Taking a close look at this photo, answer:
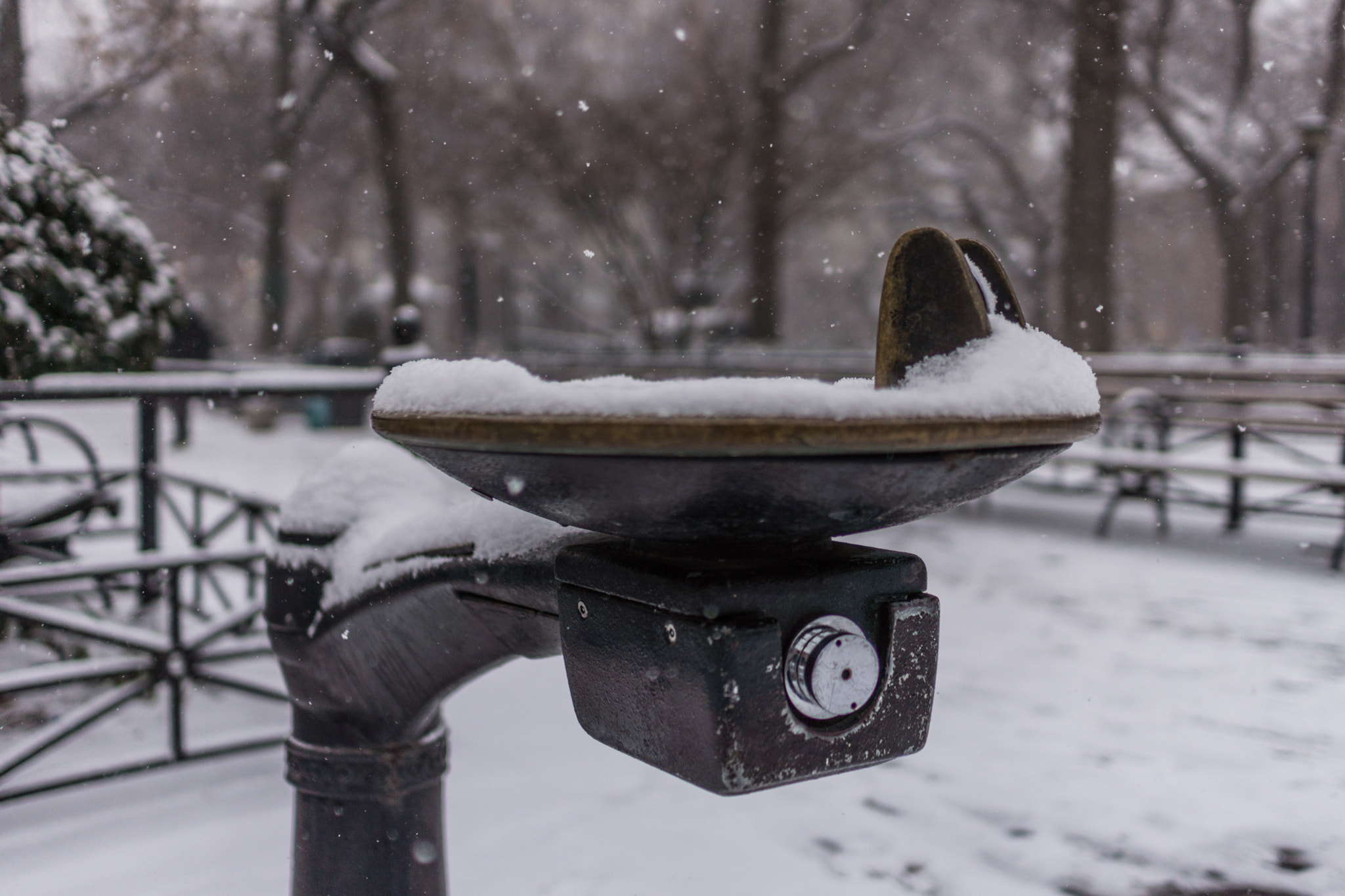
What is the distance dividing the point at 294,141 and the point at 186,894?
10420 millimetres

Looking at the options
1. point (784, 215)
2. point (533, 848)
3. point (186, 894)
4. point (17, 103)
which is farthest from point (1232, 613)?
point (784, 215)

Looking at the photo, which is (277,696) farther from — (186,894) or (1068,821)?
(1068,821)

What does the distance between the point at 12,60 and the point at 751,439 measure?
345 centimetres

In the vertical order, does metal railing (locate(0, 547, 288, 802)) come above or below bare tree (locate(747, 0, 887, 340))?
below

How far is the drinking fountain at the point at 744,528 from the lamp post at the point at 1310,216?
9302 millimetres

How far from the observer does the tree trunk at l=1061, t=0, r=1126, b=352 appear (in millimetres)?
8742

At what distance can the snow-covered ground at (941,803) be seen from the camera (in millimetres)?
2092

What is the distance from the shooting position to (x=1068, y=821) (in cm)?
240

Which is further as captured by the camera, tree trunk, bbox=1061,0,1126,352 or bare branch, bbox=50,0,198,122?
tree trunk, bbox=1061,0,1126,352

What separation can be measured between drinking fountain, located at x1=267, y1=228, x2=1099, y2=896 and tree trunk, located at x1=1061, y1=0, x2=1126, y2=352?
8.60 metres

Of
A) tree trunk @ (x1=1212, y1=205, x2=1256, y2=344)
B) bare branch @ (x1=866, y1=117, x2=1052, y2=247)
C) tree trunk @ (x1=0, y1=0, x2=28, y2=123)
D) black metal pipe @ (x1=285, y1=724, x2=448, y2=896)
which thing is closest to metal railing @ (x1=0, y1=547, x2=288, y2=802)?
black metal pipe @ (x1=285, y1=724, x2=448, y2=896)

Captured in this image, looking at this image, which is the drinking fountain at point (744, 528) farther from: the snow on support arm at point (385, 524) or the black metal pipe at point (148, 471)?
the black metal pipe at point (148, 471)

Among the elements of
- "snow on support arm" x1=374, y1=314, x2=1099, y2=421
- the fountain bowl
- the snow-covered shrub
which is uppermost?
the snow-covered shrub

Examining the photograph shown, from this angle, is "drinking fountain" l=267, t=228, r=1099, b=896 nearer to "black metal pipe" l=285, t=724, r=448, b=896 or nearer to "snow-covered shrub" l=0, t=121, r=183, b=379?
"black metal pipe" l=285, t=724, r=448, b=896
